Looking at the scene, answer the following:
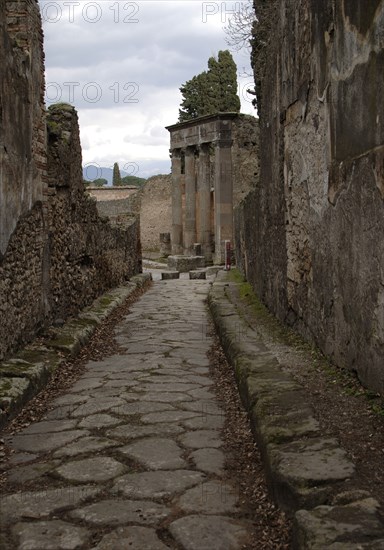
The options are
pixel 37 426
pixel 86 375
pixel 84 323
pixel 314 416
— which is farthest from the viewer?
pixel 84 323

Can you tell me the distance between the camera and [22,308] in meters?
5.38

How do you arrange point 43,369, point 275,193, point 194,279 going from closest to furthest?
point 43,369
point 275,193
point 194,279

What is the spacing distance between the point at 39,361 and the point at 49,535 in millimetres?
2795

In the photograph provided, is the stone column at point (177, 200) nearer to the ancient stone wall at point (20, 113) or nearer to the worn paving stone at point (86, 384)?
the ancient stone wall at point (20, 113)

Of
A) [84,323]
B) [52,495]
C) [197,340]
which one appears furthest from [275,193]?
[52,495]

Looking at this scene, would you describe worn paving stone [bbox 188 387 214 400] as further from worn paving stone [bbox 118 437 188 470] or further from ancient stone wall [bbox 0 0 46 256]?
ancient stone wall [bbox 0 0 46 256]

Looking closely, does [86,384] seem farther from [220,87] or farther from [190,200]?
[220,87]

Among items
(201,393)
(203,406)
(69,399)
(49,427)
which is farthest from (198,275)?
(49,427)

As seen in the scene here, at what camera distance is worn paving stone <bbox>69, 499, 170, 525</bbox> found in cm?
249

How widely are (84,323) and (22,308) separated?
187 cm

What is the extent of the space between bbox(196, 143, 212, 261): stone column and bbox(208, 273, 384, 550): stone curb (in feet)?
70.8

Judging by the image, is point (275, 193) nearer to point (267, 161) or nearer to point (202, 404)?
point (267, 161)

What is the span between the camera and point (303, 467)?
247 cm

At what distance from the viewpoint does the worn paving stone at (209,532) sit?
2.30 meters
